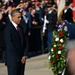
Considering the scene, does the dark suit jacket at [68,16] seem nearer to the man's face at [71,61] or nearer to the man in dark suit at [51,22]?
the man in dark suit at [51,22]

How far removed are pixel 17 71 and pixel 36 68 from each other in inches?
199

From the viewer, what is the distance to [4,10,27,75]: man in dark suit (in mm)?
7500

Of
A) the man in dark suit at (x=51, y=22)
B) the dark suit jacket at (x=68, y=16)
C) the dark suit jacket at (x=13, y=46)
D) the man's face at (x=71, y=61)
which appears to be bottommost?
the man in dark suit at (x=51, y=22)

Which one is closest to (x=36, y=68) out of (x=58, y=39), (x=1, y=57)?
(x=1, y=57)

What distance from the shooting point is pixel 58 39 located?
390 inches

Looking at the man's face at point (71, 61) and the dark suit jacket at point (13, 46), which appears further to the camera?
the dark suit jacket at point (13, 46)

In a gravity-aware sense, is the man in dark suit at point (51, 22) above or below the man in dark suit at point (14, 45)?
below

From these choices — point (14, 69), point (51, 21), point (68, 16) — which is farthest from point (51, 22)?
point (14, 69)

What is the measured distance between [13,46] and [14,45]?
0.10ft

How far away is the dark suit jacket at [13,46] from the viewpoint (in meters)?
7.50

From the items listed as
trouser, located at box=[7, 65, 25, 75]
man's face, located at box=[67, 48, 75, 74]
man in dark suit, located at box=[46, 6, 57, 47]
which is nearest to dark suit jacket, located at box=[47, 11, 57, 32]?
man in dark suit, located at box=[46, 6, 57, 47]

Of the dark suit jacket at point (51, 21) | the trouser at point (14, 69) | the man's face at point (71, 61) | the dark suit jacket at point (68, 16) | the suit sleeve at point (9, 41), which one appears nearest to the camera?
the man's face at point (71, 61)

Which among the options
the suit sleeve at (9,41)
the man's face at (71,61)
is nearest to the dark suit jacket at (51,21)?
the suit sleeve at (9,41)

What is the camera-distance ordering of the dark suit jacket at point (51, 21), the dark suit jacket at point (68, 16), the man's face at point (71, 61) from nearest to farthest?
the man's face at point (71, 61) → the dark suit jacket at point (68, 16) → the dark suit jacket at point (51, 21)
